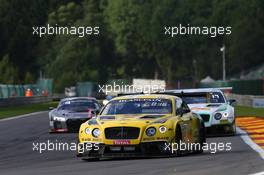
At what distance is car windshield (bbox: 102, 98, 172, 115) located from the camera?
734 inches

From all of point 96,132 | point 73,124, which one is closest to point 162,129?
point 96,132

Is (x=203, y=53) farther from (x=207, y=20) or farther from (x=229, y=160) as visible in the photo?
(x=229, y=160)

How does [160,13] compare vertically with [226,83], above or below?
above

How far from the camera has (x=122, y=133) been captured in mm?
17500

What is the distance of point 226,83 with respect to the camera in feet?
246

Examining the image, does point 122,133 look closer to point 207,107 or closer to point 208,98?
point 207,107

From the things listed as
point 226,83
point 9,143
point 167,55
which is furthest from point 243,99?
point 167,55

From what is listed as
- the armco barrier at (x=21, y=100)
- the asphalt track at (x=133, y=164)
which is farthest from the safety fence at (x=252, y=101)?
the asphalt track at (x=133, y=164)

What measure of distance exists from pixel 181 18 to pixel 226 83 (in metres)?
50.3

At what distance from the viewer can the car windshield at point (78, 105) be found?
3028 centimetres

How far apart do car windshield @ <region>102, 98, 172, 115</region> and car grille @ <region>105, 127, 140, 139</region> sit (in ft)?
3.75

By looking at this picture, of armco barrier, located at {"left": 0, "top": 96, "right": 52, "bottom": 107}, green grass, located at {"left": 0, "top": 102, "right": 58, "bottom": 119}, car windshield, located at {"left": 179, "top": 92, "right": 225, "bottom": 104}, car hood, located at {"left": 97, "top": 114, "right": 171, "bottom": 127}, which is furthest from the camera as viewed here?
armco barrier, located at {"left": 0, "top": 96, "right": 52, "bottom": 107}

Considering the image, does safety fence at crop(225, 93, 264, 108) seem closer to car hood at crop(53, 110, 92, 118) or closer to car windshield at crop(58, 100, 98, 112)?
car windshield at crop(58, 100, 98, 112)

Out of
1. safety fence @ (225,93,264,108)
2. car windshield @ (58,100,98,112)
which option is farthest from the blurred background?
car windshield @ (58,100,98,112)
